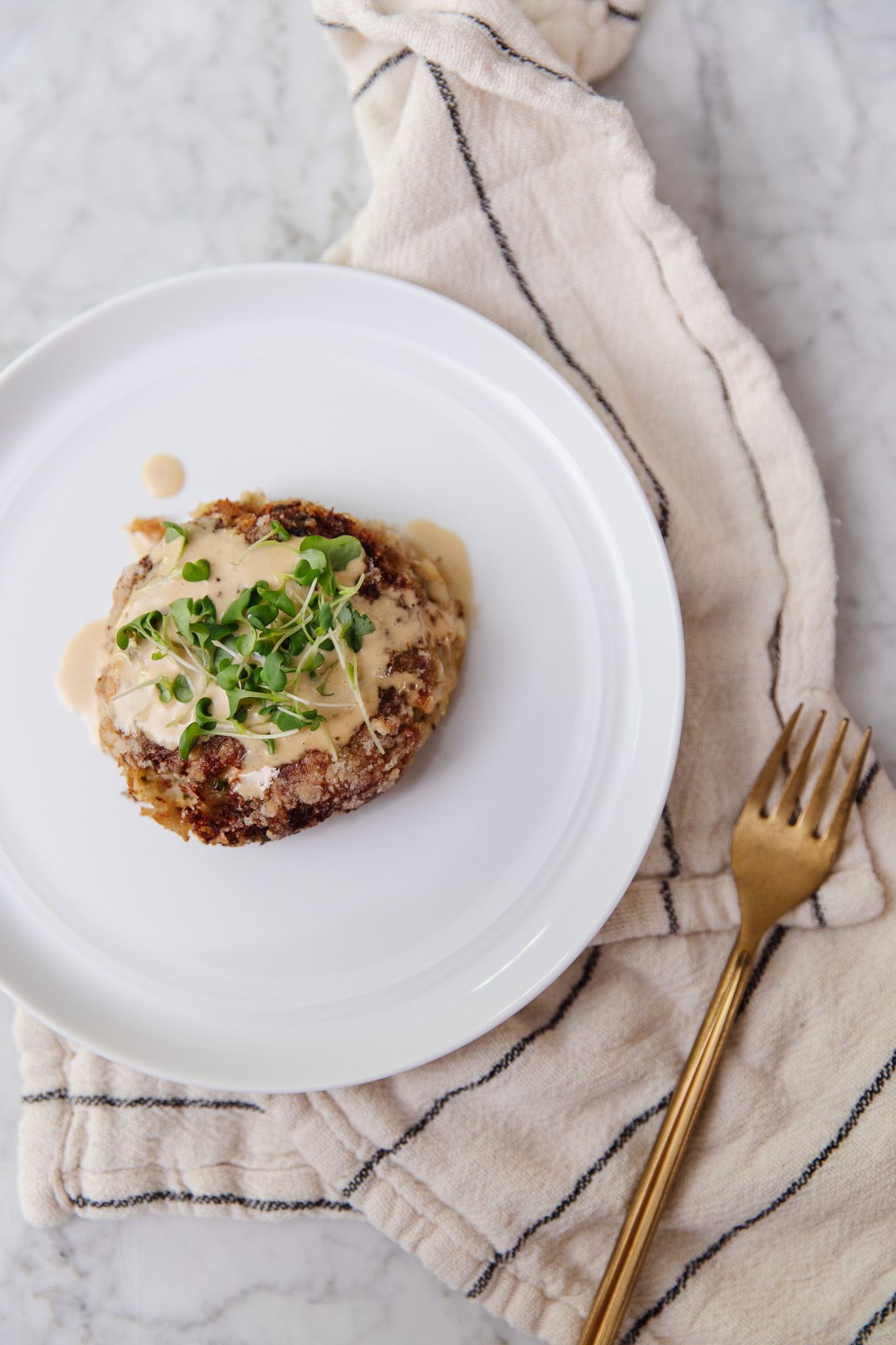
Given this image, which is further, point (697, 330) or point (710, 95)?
point (710, 95)

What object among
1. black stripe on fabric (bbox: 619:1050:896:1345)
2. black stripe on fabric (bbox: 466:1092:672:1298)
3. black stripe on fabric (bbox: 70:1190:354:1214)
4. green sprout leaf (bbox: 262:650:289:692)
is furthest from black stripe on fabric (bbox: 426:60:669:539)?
black stripe on fabric (bbox: 70:1190:354:1214)

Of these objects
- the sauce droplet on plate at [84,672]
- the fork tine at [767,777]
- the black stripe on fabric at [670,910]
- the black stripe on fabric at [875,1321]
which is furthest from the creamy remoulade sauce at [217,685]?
the black stripe on fabric at [875,1321]

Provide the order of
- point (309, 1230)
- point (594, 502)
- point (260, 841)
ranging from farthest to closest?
point (309, 1230) → point (594, 502) → point (260, 841)

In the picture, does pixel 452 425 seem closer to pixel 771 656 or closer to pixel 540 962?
pixel 771 656

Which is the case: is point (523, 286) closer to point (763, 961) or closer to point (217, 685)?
point (217, 685)

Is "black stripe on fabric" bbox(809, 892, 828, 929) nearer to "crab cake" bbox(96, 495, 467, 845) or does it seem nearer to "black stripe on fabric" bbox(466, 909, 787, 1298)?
"black stripe on fabric" bbox(466, 909, 787, 1298)

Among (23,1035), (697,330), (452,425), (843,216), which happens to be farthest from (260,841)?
(843,216)
